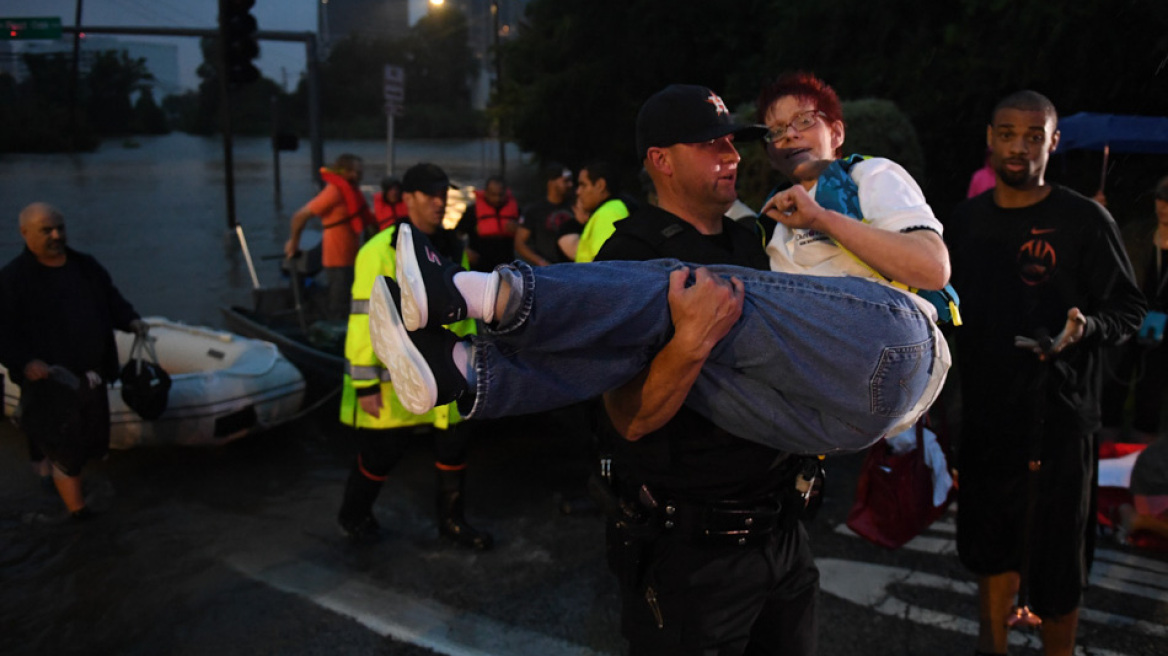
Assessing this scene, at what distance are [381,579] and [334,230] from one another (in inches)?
217

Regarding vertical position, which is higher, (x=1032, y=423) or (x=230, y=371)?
(x=1032, y=423)

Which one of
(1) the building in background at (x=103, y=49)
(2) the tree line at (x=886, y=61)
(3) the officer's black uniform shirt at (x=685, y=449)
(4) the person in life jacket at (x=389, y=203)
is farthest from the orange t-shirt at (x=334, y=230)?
(1) the building in background at (x=103, y=49)

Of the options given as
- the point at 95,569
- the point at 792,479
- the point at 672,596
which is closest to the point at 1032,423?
the point at 792,479

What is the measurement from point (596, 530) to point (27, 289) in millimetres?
3513

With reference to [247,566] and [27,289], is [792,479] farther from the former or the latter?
[27,289]

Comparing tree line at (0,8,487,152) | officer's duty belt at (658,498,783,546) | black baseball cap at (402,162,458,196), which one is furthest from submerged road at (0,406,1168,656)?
tree line at (0,8,487,152)

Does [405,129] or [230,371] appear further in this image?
[405,129]

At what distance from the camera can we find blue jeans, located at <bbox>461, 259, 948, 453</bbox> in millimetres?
1945

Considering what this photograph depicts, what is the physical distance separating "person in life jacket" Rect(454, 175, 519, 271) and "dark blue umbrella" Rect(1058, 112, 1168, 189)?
220 inches

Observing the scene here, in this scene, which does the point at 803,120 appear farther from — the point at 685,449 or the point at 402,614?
the point at 402,614

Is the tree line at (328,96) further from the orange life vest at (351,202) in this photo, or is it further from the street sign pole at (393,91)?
the orange life vest at (351,202)

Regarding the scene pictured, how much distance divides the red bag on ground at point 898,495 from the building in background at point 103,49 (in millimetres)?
15581

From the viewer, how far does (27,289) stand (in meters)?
5.28

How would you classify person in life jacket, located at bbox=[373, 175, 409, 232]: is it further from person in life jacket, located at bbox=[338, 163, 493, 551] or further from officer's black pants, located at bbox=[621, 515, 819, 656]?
officer's black pants, located at bbox=[621, 515, 819, 656]
